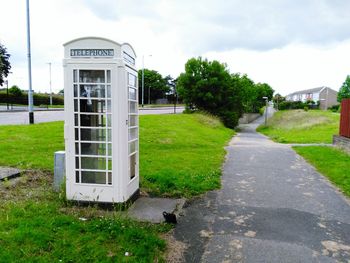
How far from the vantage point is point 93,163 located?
215 inches

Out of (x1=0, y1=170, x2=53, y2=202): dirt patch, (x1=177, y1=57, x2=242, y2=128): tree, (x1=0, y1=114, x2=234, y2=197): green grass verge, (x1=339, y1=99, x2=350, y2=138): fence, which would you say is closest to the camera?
(x1=0, y1=170, x2=53, y2=202): dirt patch

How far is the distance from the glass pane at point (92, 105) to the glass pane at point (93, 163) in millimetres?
773

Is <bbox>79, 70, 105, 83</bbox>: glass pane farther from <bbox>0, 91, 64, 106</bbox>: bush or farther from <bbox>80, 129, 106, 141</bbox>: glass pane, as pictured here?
<bbox>0, 91, 64, 106</bbox>: bush

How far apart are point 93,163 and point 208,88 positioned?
1236 inches

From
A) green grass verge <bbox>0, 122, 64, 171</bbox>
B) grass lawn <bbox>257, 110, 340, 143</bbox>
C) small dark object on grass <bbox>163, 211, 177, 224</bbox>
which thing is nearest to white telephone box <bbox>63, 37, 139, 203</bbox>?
small dark object on grass <bbox>163, 211, 177, 224</bbox>

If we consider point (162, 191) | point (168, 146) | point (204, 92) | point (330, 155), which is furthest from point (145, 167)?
point (204, 92)

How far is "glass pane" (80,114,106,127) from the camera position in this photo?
5.42m

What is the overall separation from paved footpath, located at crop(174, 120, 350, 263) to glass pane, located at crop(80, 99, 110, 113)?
2164 millimetres

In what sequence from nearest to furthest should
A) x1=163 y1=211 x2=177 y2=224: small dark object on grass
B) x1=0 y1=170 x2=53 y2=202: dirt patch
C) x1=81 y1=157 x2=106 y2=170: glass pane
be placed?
x1=163 y1=211 x2=177 y2=224: small dark object on grass → x1=81 y1=157 x2=106 y2=170: glass pane → x1=0 y1=170 x2=53 y2=202: dirt patch

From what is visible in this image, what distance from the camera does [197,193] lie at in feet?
22.5

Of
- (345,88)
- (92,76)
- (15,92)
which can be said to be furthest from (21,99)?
(345,88)

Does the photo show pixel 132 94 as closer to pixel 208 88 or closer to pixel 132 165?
pixel 132 165

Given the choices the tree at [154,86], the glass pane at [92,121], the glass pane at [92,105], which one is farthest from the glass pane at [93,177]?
the tree at [154,86]

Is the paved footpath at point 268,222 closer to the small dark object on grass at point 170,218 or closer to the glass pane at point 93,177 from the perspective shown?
the small dark object on grass at point 170,218
